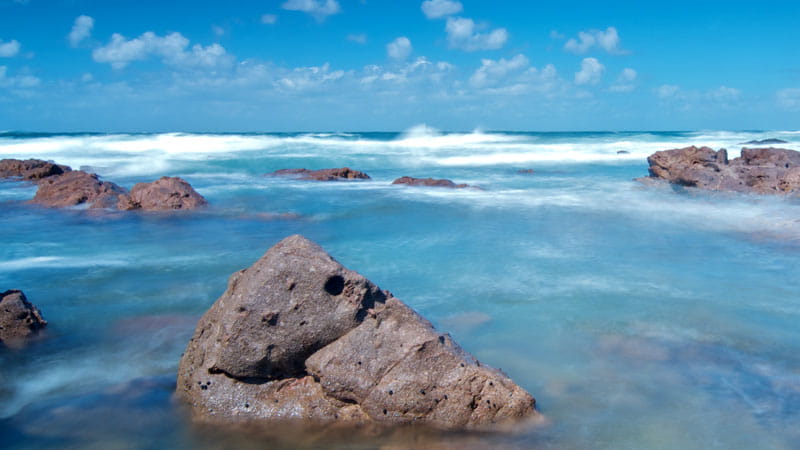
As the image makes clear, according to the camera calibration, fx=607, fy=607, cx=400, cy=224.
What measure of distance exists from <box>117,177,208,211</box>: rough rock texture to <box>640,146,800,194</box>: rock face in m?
12.2

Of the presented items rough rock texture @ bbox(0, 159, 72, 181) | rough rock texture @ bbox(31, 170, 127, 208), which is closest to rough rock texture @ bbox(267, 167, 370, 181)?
rough rock texture @ bbox(31, 170, 127, 208)

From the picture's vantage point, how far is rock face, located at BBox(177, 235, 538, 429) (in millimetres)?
3809

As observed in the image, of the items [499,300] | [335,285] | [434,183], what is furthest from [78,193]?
[335,285]

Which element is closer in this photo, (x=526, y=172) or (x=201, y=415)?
(x=201, y=415)

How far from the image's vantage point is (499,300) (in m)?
6.48

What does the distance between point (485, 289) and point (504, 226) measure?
4.12 m

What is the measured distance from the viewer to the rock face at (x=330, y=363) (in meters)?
3.81

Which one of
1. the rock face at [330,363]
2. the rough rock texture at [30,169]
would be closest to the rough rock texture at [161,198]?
the rough rock texture at [30,169]

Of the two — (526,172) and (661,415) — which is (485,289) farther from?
(526,172)

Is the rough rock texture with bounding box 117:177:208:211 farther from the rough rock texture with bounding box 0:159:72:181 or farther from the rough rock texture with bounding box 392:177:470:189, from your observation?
the rough rock texture with bounding box 0:159:72:181

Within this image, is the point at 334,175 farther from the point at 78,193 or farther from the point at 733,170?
the point at 733,170

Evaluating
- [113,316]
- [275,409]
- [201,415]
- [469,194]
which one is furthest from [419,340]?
[469,194]

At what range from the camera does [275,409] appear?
12.9ft

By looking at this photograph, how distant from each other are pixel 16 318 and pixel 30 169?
1709 cm
